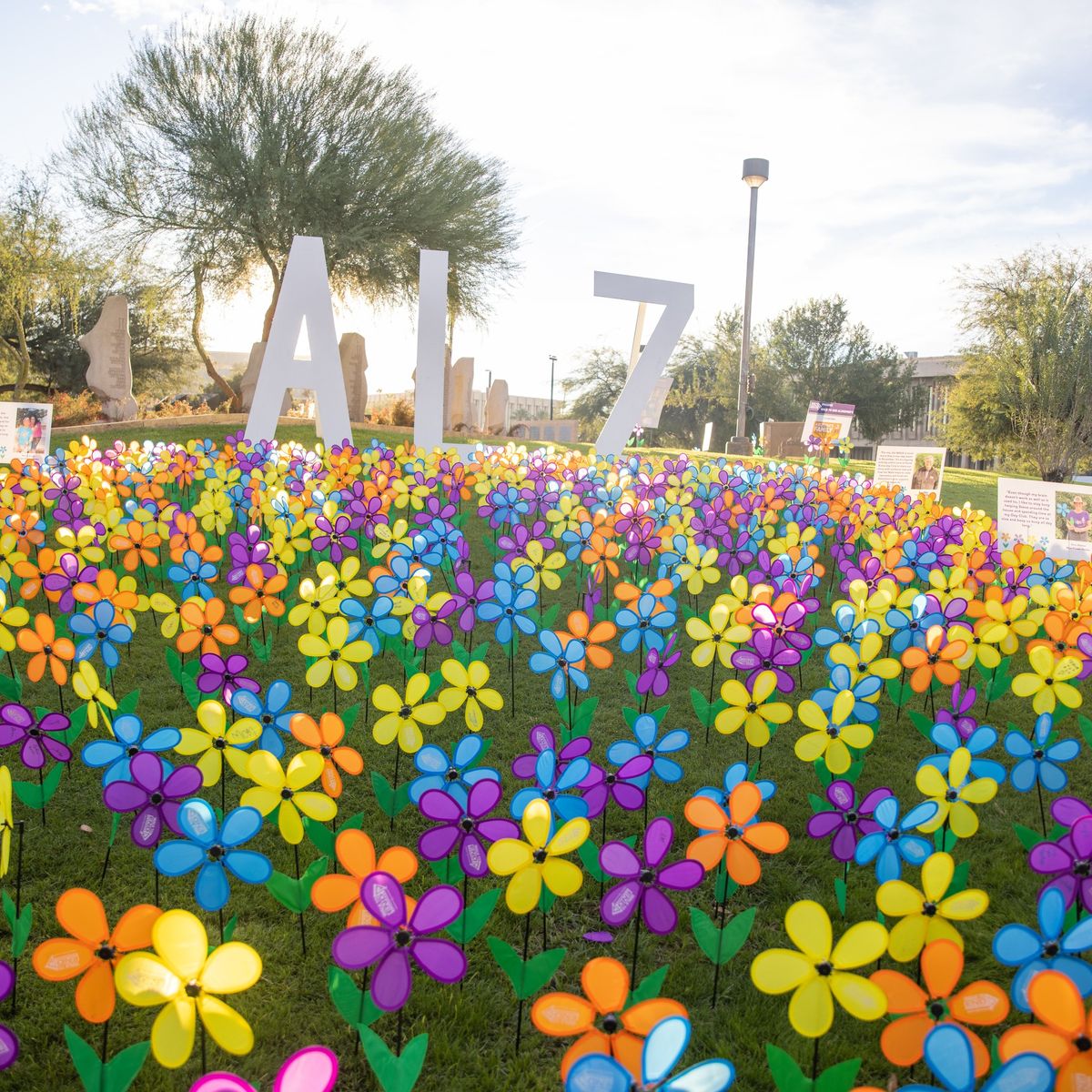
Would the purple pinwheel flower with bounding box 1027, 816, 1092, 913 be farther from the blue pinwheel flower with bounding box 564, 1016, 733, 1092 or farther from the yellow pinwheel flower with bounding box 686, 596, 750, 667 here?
the yellow pinwheel flower with bounding box 686, 596, 750, 667

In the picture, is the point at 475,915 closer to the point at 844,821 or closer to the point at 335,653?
the point at 844,821

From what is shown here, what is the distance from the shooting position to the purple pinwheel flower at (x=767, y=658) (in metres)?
3.48

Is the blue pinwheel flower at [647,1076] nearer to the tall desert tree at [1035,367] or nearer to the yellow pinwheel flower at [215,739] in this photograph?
the yellow pinwheel flower at [215,739]

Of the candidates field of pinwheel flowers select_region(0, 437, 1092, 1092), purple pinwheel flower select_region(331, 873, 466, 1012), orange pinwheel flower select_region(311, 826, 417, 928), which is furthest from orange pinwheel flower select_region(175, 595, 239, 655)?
purple pinwheel flower select_region(331, 873, 466, 1012)

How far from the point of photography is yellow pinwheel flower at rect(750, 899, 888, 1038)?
1.62m

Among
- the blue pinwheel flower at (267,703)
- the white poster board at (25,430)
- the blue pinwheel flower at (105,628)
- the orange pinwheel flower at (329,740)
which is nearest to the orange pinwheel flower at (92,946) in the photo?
the orange pinwheel flower at (329,740)

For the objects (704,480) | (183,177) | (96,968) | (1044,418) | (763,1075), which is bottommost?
(763,1075)

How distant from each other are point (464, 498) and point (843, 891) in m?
7.07

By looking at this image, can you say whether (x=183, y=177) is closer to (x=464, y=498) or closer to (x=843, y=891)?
(x=464, y=498)

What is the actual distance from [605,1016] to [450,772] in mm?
1052

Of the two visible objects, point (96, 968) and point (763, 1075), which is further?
point (763, 1075)

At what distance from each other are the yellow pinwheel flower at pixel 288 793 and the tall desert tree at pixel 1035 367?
2027 centimetres

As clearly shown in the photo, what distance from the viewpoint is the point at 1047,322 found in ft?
62.2

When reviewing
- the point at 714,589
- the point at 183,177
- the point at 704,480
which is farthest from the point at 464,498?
the point at 183,177
